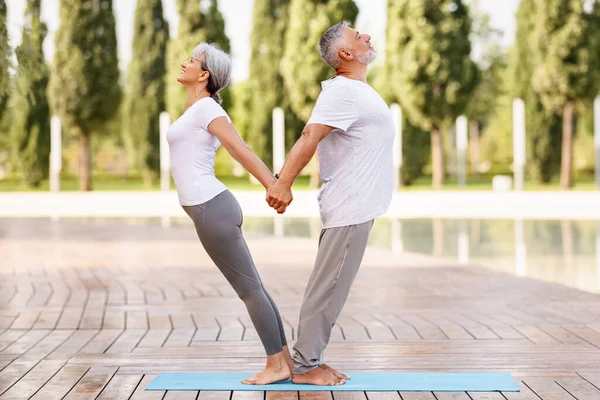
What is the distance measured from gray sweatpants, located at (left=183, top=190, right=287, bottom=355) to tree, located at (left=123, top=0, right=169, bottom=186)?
29697 millimetres

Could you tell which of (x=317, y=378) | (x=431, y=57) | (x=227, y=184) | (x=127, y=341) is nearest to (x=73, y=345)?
(x=127, y=341)

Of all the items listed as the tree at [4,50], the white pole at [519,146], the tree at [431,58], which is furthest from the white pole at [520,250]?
the tree at [431,58]

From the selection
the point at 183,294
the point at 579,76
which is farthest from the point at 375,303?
the point at 579,76

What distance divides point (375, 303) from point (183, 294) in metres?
1.37

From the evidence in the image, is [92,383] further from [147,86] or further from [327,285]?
[147,86]

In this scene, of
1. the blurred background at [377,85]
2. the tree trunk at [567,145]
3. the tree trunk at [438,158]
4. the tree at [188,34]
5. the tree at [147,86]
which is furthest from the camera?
the tree at [147,86]

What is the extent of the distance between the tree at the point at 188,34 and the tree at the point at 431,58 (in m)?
5.57

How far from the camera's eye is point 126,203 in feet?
69.7

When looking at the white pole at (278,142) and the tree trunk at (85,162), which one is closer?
the white pole at (278,142)

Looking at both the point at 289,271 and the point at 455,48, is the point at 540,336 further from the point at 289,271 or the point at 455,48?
the point at 455,48

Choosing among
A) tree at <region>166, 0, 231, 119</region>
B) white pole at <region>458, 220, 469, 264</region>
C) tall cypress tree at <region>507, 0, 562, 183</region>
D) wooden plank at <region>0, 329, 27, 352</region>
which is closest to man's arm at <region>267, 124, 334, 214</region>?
wooden plank at <region>0, 329, 27, 352</region>

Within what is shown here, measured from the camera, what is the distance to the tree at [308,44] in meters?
26.8

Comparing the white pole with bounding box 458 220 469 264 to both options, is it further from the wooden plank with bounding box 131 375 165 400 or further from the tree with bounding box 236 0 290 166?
the tree with bounding box 236 0 290 166

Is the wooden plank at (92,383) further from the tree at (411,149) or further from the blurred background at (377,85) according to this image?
the tree at (411,149)
